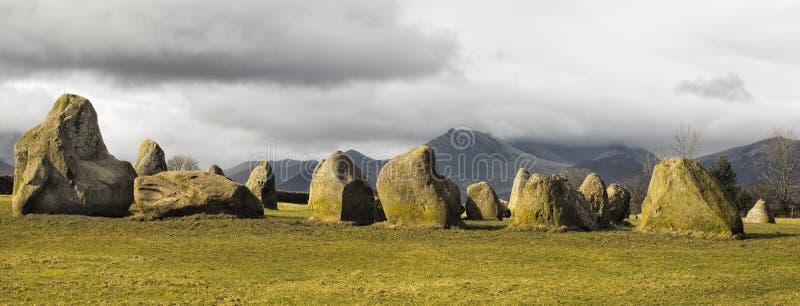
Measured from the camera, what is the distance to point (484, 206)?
40938 millimetres

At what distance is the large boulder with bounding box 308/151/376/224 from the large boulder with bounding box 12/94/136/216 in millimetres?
8893

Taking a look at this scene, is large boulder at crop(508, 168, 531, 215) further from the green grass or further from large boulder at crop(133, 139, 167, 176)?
large boulder at crop(133, 139, 167, 176)

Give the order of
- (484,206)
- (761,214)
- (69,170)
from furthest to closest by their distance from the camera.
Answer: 1. (761,214)
2. (484,206)
3. (69,170)

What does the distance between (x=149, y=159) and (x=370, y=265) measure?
26.1 meters

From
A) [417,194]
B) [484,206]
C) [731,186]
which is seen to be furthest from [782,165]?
[417,194]

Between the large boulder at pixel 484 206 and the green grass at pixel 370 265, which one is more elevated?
the large boulder at pixel 484 206

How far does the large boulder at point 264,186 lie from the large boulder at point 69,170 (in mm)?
13416

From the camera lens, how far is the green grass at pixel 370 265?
15.2 meters

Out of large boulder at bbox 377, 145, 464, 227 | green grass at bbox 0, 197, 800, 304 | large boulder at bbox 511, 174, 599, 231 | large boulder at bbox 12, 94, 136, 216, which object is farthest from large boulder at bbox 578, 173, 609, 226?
large boulder at bbox 12, 94, 136, 216

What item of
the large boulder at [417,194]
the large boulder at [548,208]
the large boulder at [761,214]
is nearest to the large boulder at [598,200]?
the large boulder at [548,208]

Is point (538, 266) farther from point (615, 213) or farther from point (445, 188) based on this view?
point (615, 213)

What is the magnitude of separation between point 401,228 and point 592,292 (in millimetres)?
12326

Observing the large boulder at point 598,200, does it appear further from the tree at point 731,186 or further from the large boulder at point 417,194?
the tree at point 731,186

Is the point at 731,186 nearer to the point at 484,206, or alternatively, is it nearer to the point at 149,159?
the point at 484,206
